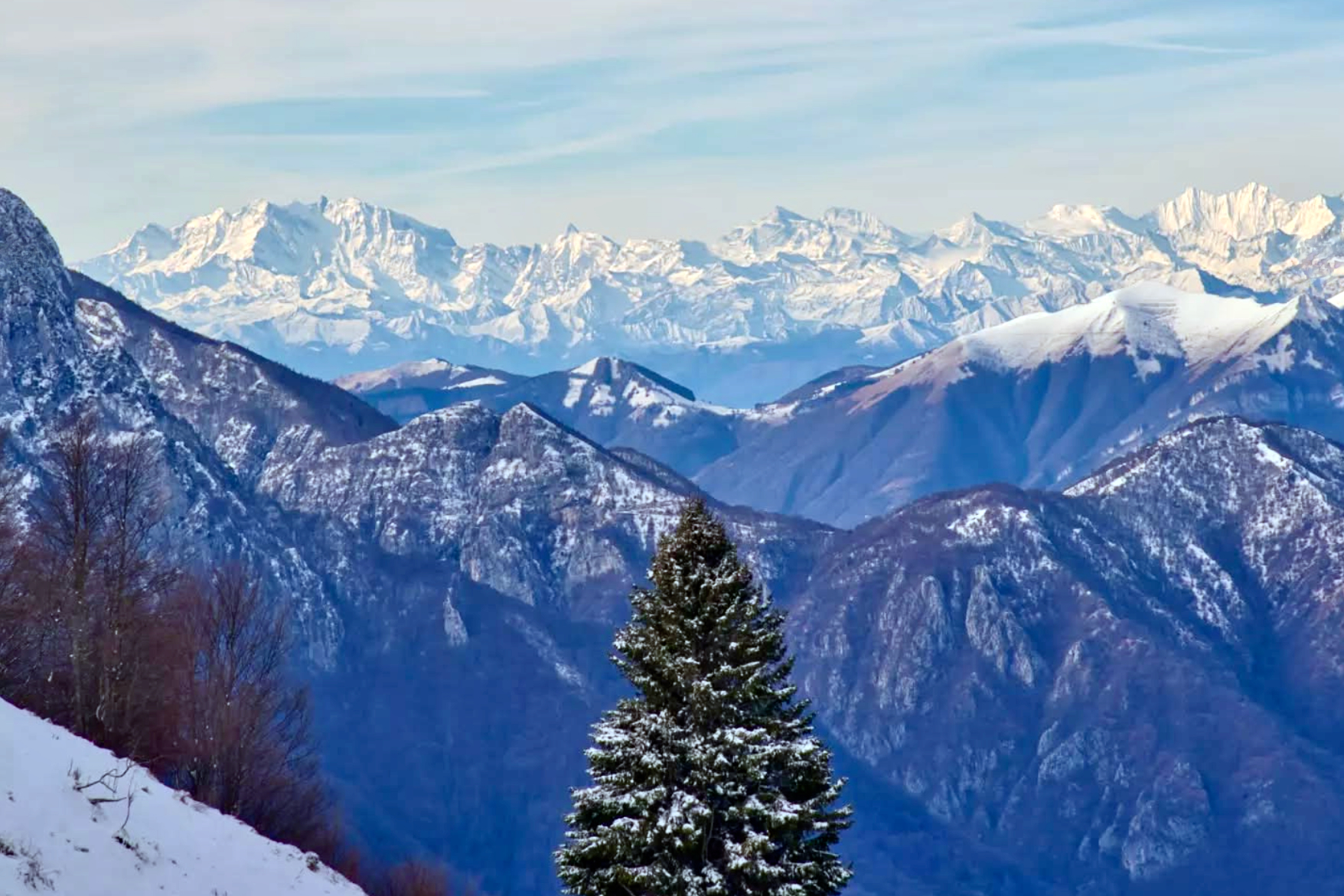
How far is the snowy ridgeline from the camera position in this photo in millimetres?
45312

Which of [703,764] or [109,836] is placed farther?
[703,764]

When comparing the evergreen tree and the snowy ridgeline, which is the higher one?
the evergreen tree

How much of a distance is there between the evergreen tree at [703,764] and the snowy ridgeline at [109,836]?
8.97 meters

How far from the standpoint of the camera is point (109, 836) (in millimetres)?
48156

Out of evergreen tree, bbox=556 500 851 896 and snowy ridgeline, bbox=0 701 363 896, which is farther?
evergreen tree, bbox=556 500 851 896

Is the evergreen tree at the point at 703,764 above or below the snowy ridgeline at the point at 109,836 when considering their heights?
above

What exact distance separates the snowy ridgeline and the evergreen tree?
897 cm

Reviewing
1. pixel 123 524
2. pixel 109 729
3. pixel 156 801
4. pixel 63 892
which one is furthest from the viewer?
pixel 123 524

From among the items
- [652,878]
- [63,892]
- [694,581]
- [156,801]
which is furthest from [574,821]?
[63,892]

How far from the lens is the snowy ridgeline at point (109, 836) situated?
45.3 m

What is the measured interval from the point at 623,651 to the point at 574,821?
5968mm

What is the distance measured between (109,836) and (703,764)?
63.0 feet

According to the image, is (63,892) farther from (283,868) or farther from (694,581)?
(694,581)

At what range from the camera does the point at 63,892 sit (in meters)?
44.1
